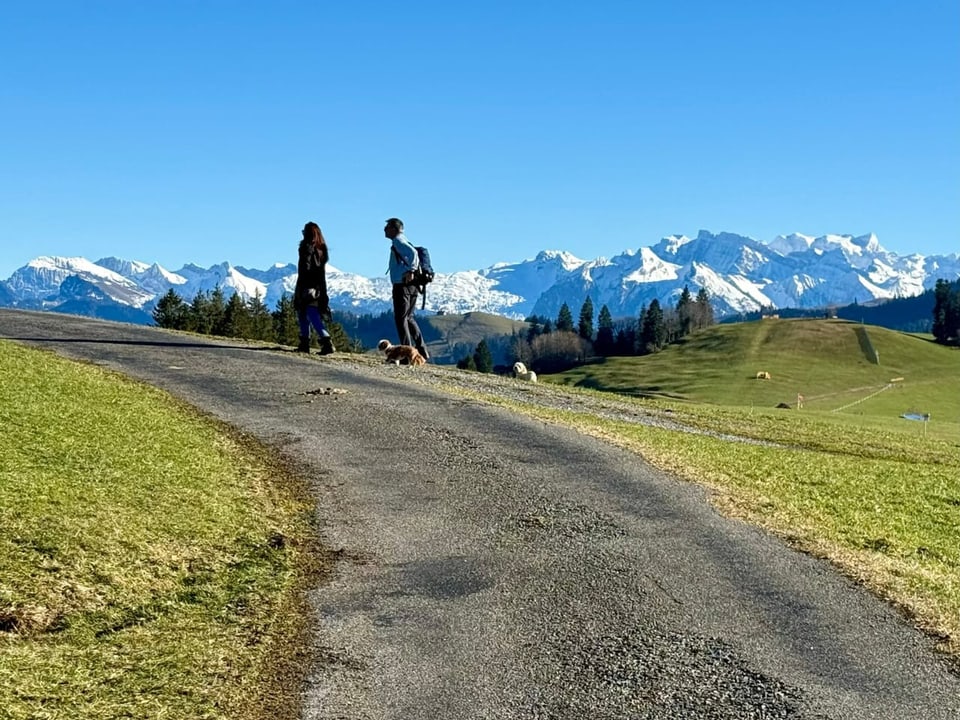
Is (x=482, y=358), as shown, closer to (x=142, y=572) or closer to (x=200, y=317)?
(x=200, y=317)

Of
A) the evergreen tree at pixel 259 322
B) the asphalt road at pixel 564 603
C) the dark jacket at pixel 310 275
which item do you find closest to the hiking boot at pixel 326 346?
the dark jacket at pixel 310 275

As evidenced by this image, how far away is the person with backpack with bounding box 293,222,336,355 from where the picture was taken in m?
29.4

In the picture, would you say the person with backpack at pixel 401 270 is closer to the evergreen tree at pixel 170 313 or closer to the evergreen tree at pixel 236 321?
the evergreen tree at pixel 170 313

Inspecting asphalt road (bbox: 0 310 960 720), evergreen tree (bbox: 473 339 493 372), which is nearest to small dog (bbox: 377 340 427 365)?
asphalt road (bbox: 0 310 960 720)

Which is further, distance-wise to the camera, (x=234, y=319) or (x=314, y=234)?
(x=234, y=319)

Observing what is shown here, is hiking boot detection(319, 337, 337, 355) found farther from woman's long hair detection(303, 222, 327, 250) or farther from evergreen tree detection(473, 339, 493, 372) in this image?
evergreen tree detection(473, 339, 493, 372)

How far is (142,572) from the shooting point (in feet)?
32.1

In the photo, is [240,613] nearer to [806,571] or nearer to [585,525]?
[585,525]

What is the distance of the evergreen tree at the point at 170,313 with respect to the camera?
98312 millimetres

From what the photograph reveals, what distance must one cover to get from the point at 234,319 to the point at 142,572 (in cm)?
10887

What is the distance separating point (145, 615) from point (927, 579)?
979cm

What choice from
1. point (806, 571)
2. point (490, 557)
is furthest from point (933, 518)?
point (490, 557)

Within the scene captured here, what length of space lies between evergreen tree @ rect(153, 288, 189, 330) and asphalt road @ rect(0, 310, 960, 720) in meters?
Answer: 85.8

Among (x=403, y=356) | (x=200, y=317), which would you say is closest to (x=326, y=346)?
(x=403, y=356)
